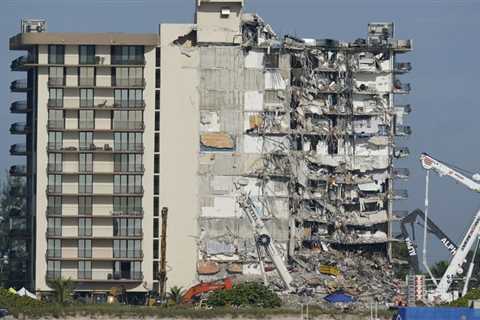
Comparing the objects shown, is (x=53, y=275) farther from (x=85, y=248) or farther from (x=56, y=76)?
(x=56, y=76)

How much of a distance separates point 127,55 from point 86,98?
16.8 ft

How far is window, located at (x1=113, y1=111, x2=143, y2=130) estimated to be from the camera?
611ft

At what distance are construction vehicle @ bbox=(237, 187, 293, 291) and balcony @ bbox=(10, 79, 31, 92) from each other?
73.0ft

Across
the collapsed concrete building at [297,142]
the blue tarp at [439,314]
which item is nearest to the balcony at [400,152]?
the collapsed concrete building at [297,142]

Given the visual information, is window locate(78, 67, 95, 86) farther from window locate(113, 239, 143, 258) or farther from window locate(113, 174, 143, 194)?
window locate(113, 239, 143, 258)

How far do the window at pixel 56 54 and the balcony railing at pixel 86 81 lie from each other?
2288mm

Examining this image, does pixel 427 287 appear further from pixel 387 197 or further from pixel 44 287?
pixel 44 287

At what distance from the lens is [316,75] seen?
19038 cm

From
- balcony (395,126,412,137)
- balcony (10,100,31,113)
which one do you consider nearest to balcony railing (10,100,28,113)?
balcony (10,100,31,113)

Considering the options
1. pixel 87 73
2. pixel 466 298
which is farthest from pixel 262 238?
pixel 87 73

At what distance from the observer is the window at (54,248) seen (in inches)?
7343

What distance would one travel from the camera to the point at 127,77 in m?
187

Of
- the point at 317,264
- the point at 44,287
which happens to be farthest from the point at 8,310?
the point at 317,264

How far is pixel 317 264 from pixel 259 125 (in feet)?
43.3
